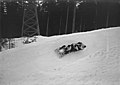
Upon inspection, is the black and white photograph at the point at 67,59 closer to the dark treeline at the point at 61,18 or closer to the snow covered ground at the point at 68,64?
the snow covered ground at the point at 68,64

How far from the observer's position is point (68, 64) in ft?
22.8

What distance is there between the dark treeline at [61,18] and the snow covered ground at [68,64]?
9.82m

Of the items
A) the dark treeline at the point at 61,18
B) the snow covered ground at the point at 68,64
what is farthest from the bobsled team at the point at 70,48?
the dark treeline at the point at 61,18

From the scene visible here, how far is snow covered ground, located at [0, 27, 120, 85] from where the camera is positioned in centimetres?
559

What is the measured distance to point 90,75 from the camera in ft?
18.5

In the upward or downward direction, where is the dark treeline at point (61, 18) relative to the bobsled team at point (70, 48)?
upward

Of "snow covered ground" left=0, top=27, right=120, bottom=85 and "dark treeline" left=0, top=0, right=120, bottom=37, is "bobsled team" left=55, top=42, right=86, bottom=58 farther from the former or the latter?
"dark treeline" left=0, top=0, right=120, bottom=37

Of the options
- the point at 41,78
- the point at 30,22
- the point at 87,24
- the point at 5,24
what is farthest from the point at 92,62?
the point at 5,24

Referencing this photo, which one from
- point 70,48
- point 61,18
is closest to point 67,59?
point 70,48

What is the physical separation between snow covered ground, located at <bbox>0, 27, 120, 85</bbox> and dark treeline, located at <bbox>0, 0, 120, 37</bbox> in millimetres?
9816

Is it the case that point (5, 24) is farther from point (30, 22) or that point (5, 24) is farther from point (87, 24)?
point (87, 24)

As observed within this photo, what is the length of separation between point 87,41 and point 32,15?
9471mm

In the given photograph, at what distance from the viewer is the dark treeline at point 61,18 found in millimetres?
19047

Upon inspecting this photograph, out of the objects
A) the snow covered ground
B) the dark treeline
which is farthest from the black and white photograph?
the dark treeline
